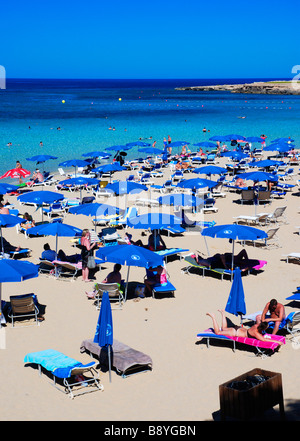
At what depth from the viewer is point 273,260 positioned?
12.9m

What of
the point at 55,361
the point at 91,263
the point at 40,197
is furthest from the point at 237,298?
the point at 40,197

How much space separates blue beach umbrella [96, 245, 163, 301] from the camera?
9.65m

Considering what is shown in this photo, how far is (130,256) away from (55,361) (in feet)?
8.84

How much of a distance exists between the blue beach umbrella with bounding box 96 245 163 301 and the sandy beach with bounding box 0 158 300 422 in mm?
923

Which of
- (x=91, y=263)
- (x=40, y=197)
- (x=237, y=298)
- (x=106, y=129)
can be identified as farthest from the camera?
(x=106, y=129)

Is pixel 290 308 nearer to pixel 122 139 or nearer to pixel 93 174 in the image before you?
pixel 93 174

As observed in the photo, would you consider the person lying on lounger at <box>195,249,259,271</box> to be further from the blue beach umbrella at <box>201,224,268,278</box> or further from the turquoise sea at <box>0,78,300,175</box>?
the turquoise sea at <box>0,78,300,175</box>

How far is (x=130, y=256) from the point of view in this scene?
381 inches

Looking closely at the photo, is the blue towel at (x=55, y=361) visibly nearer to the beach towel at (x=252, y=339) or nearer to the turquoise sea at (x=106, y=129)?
the beach towel at (x=252, y=339)

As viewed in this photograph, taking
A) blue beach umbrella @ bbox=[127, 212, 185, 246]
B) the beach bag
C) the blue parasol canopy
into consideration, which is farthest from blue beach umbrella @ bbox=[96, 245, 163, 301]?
blue beach umbrella @ bbox=[127, 212, 185, 246]

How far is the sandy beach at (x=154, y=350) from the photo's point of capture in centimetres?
677

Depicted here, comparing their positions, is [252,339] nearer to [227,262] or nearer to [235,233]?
[235,233]
